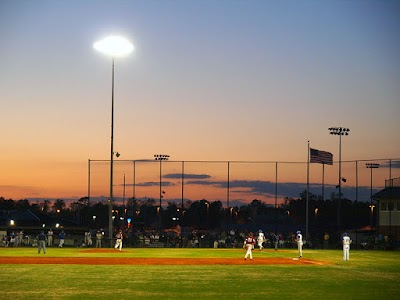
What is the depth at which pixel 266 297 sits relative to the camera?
17.6 metres

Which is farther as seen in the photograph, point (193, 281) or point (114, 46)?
point (114, 46)

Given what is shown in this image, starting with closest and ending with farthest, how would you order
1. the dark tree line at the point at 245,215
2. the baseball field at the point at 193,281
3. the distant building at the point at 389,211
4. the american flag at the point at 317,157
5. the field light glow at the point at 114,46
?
the baseball field at the point at 193,281, the field light glow at the point at 114,46, the american flag at the point at 317,157, the distant building at the point at 389,211, the dark tree line at the point at 245,215

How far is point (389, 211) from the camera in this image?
70.6 m

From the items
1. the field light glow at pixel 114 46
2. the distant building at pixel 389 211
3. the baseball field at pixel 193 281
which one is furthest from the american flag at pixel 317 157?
the baseball field at pixel 193 281

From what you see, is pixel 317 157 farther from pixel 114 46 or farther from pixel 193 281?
pixel 193 281

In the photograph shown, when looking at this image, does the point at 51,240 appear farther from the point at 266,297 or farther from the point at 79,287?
the point at 266,297

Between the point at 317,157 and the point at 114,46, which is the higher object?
the point at 114,46

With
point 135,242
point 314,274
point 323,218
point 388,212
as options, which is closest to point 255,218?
point 323,218

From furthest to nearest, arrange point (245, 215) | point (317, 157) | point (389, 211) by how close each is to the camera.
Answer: point (245, 215) < point (389, 211) < point (317, 157)

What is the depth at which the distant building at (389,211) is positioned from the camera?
231ft

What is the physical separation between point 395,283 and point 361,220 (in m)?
121

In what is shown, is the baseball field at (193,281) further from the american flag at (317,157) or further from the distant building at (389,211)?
the distant building at (389,211)

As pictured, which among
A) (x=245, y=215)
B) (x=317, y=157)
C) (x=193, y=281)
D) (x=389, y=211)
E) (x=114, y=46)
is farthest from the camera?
(x=245, y=215)

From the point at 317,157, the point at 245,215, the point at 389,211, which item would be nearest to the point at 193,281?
the point at 317,157
